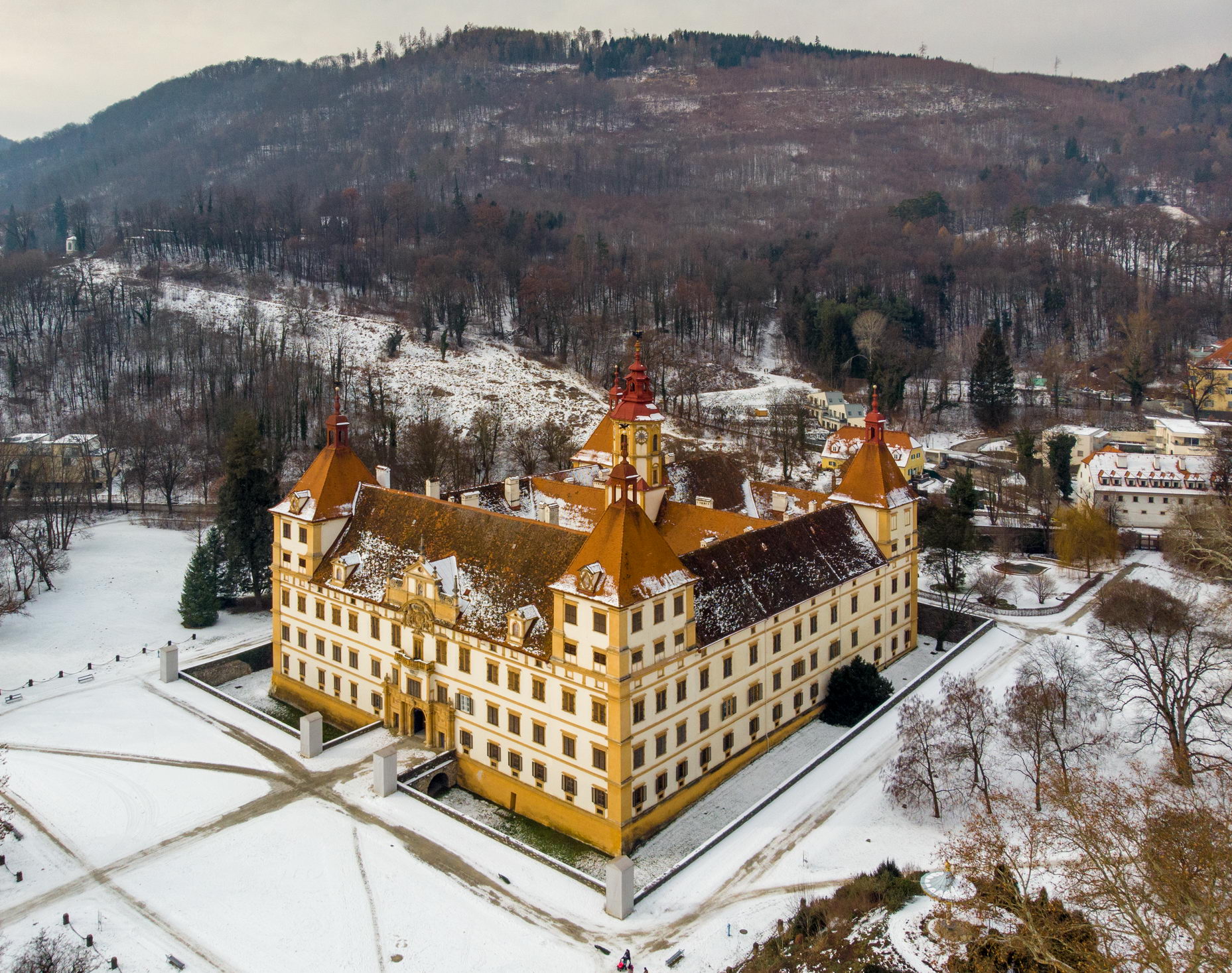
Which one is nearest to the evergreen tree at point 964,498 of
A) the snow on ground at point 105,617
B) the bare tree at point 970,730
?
the bare tree at point 970,730

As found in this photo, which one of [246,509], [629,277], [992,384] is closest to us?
[246,509]

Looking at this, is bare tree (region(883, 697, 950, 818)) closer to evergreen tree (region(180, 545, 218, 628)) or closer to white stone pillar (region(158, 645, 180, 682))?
white stone pillar (region(158, 645, 180, 682))

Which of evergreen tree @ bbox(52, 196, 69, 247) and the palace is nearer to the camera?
the palace

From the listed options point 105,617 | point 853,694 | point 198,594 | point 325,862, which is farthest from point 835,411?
point 325,862

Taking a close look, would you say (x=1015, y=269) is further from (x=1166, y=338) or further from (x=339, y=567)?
(x=339, y=567)

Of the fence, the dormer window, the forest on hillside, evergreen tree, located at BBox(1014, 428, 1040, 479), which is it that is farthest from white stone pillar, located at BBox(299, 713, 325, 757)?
evergreen tree, located at BBox(1014, 428, 1040, 479)

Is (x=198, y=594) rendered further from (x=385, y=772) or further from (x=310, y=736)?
(x=385, y=772)
